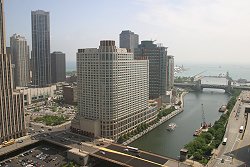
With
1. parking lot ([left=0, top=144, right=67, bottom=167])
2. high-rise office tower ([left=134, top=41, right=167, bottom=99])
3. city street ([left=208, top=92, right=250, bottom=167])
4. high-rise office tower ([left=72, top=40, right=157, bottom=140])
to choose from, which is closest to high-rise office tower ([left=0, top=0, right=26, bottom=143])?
parking lot ([left=0, top=144, right=67, bottom=167])

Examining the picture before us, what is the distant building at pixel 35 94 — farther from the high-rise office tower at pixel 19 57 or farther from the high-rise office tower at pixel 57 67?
the high-rise office tower at pixel 57 67

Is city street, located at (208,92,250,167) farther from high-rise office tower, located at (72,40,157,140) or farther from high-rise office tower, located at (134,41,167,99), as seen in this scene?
high-rise office tower, located at (134,41,167,99)

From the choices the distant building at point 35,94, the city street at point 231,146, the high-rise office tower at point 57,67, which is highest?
the high-rise office tower at point 57,67

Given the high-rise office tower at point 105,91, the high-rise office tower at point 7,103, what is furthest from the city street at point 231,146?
the high-rise office tower at point 7,103

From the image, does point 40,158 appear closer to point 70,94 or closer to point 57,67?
point 70,94

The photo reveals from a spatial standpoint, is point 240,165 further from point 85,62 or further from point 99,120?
point 85,62

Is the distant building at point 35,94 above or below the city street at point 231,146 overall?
above
